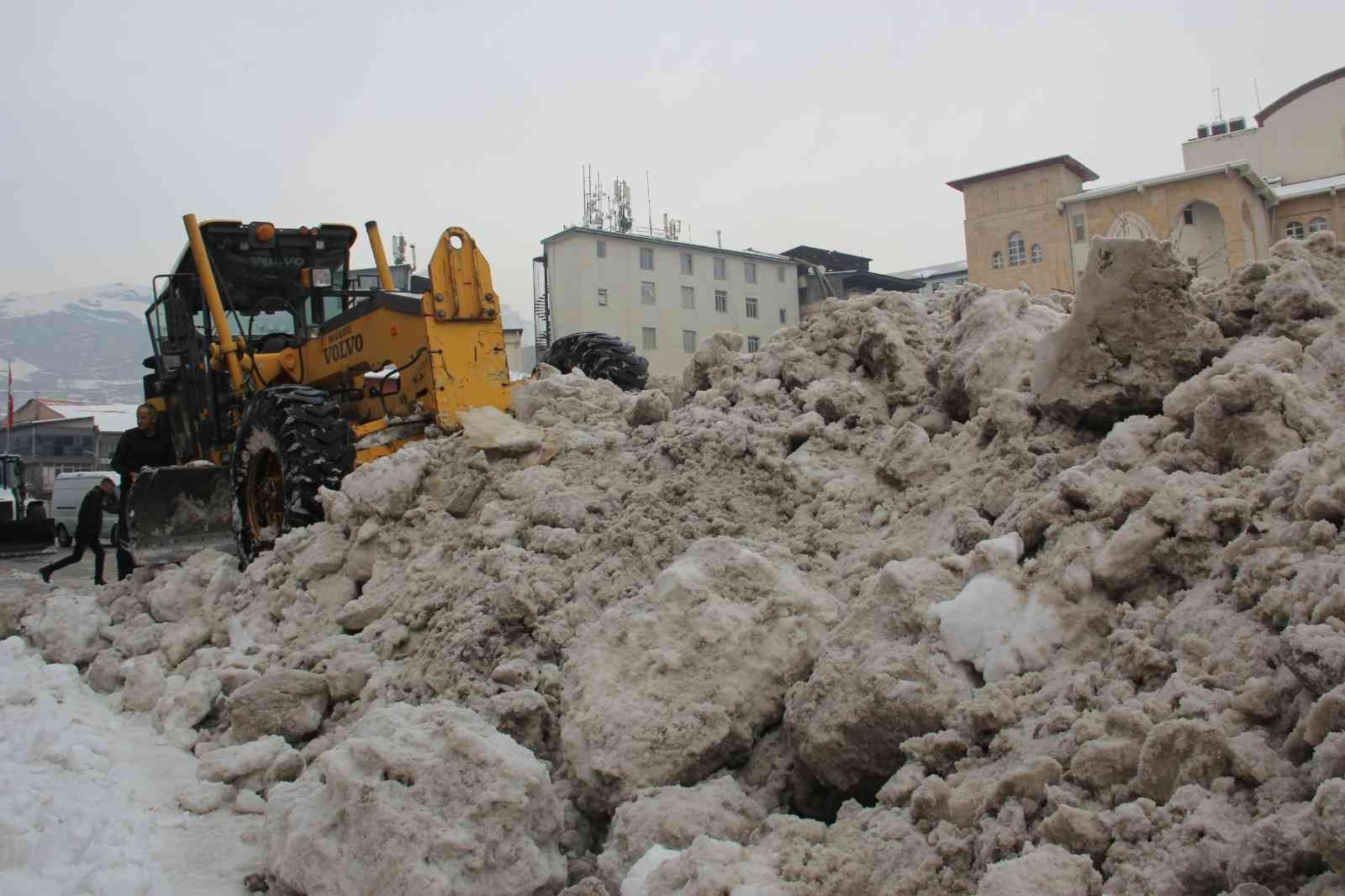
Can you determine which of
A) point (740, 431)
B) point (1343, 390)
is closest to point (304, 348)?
point (740, 431)

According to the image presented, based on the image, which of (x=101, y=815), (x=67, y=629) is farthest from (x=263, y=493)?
(x=101, y=815)

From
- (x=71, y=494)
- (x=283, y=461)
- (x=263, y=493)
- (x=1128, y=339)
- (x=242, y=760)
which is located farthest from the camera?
(x=71, y=494)

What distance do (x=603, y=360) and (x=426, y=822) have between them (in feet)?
20.4

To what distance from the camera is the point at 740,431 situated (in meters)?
4.99

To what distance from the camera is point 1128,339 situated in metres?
4.10

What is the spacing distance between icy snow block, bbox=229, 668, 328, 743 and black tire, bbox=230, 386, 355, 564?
2257 millimetres

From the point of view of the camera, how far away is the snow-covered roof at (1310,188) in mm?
30797

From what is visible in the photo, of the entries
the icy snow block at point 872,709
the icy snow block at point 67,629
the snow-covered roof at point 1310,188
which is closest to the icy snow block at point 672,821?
the icy snow block at point 872,709

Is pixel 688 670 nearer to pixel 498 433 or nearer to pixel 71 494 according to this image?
pixel 498 433

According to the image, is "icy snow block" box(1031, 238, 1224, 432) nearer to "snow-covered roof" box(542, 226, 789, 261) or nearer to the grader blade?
the grader blade

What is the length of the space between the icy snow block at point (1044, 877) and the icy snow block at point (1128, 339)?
7.59 feet

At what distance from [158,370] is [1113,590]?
981cm

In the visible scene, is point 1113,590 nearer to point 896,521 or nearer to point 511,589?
point 896,521

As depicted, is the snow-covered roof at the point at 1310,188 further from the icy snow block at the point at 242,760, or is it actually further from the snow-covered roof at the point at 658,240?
the icy snow block at the point at 242,760
